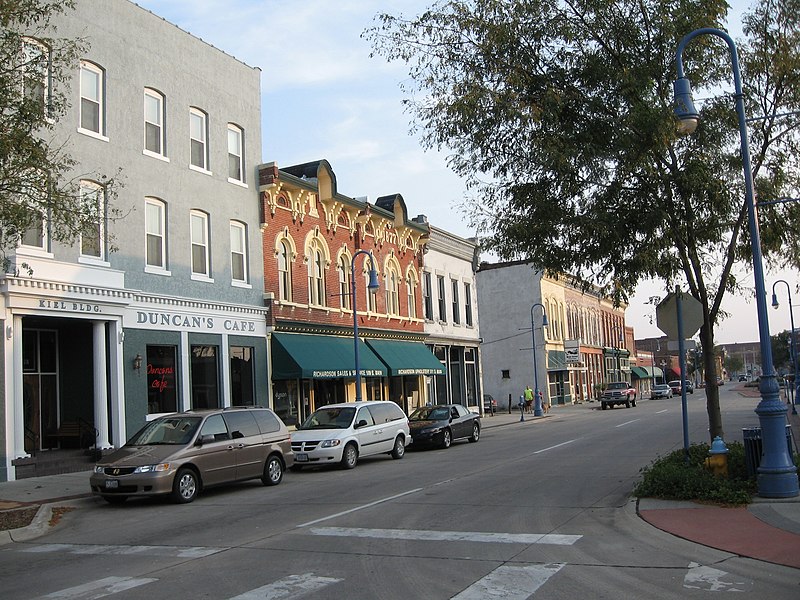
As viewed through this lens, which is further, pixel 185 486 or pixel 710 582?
pixel 185 486

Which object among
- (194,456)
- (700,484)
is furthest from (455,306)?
(700,484)

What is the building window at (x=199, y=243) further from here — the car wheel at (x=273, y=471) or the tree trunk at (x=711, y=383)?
the tree trunk at (x=711, y=383)

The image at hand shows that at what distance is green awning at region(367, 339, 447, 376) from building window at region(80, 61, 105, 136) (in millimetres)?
14918

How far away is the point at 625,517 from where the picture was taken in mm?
10805

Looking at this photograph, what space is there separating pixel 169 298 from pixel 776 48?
54.4 ft

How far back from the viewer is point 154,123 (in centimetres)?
2322

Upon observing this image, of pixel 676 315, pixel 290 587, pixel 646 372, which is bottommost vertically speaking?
pixel 290 587

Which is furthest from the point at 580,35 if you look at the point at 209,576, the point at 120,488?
the point at 120,488

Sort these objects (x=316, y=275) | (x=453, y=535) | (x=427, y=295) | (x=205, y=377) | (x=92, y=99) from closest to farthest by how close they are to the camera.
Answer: (x=453, y=535) < (x=92, y=99) < (x=205, y=377) < (x=316, y=275) < (x=427, y=295)

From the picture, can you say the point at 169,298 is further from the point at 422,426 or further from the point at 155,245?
the point at 422,426

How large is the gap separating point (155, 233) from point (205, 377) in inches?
186

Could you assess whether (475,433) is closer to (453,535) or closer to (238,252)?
(238,252)

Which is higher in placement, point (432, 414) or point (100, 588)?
point (432, 414)

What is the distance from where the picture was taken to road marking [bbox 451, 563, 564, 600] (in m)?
7.02
